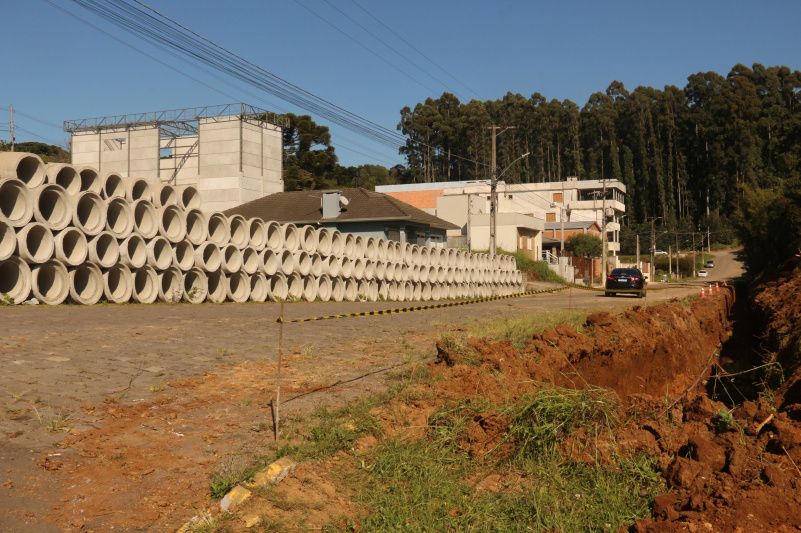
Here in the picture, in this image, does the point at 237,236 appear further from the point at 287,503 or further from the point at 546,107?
the point at 546,107

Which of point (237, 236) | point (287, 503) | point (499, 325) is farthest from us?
point (237, 236)

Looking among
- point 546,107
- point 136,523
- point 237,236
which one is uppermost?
point 546,107

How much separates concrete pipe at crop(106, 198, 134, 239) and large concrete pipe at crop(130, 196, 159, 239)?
62 centimetres

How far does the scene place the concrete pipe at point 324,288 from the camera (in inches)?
1049

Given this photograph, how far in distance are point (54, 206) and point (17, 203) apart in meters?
1.06

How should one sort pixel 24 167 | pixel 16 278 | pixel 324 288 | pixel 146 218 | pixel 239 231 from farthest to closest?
pixel 324 288
pixel 239 231
pixel 146 218
pixel 24 167
pixel 16 278

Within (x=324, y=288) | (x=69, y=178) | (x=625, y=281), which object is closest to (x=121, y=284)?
(x=69, y=178)

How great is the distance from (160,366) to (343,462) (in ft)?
13.4

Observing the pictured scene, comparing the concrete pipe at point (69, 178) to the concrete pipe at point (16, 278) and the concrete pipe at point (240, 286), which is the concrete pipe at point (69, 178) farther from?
the concrete pipe at point (240, 286)

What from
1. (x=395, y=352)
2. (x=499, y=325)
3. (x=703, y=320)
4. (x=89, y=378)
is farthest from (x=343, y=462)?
(x=703, y=320)

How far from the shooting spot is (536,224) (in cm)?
6291

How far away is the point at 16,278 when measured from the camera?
1706cm

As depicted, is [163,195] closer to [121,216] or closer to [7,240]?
[121,216]

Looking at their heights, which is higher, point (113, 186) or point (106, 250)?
point (113, 186)
